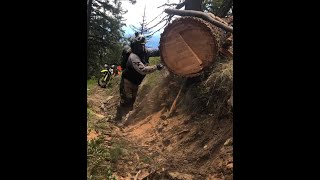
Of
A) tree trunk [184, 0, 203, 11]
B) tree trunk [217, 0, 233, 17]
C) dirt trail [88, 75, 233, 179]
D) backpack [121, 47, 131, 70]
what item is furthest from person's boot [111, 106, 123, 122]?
tree trunk [217, 0, 233, 17]

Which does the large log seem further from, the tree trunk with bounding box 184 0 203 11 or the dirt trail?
the tree trunk with bounding box 184 0 203 11

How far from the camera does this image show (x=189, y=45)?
6262 mm

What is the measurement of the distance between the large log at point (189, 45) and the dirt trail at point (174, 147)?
3.49ft

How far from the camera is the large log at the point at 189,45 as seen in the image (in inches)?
240

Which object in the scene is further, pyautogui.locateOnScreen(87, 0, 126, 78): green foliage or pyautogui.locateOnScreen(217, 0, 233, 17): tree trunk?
pyautogui.locateOnScreen(87, 0, 126, 78): green foliage

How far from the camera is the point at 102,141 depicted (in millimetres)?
5629

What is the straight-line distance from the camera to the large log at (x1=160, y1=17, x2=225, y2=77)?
→ 6090mm

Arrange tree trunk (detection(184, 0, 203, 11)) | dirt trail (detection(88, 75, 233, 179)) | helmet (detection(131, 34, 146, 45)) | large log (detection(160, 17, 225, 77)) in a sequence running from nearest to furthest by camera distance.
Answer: dirt trail (detection(88, 75, 233, 179)) → large log (detection(160, 17, 225, 77)) → helmet (detection(131, 34, 146, 45)) → tree trunk (detection(184, 0, 203, 11))

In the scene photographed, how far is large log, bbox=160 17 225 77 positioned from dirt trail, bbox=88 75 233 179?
1063 millimetres

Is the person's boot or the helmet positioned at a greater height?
the helmet

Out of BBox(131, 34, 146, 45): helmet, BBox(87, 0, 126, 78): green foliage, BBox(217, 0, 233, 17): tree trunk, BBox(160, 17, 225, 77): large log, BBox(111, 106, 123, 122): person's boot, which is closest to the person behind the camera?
BBox(160, 17, 225, 77): large log
